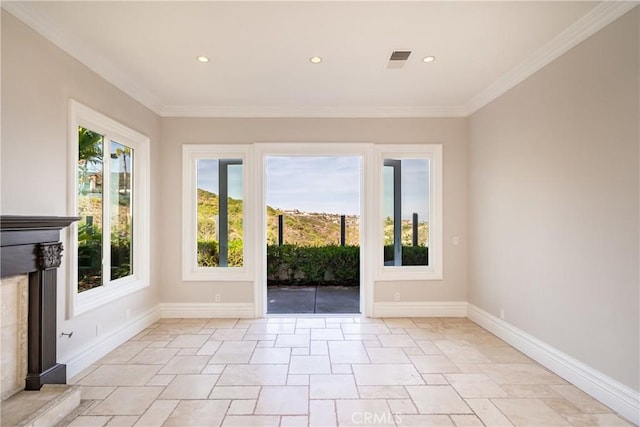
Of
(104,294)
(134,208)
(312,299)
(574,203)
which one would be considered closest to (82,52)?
(134,208)

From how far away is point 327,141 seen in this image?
14.7 ft

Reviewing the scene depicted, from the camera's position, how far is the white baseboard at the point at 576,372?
2.25 meters

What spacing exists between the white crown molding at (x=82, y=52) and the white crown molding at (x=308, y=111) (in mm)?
364

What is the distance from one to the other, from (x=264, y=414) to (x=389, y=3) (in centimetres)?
305

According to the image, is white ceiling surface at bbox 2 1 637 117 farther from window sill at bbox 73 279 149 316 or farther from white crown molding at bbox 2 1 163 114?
window sill at bbox 73 279 149 316

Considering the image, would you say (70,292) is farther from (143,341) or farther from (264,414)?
(264,414)

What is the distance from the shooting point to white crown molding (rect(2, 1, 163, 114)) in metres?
2.34

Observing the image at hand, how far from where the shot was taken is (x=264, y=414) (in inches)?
90.1

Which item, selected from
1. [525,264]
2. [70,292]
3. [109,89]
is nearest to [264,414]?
[70,292]

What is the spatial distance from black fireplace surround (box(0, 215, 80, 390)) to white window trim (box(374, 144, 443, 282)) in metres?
3.44

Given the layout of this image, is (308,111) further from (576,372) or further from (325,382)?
(576,372)

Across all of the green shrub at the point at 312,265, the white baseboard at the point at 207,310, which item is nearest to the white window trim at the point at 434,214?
the white baseboard at the point at 207,310

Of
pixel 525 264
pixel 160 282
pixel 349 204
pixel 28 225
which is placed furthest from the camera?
pixel 349 204

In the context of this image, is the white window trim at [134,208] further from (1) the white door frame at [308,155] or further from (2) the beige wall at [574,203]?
(2) the beige wall at [574,203]
